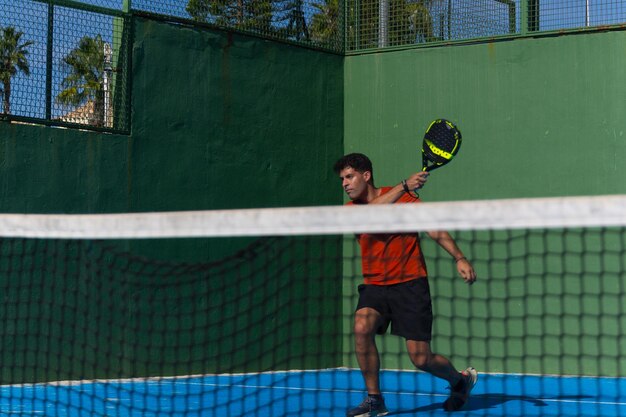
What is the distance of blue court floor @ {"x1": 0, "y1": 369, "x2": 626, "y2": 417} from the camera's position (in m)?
6.77

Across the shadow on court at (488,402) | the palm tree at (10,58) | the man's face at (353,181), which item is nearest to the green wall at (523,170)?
the shadow on court at (488,402)

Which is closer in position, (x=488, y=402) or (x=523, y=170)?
(x=488, y=402)

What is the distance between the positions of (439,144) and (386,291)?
1.15 metres

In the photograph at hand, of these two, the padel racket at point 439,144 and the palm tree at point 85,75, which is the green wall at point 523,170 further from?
the palm tree at point 85,75


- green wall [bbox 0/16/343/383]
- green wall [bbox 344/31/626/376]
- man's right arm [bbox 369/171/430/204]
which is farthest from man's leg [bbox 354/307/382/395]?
green wall [bbox 344/31/626/376]

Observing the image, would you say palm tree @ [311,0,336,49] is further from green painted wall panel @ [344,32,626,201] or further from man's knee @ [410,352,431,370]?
man's knee @ [410,352,431,370]

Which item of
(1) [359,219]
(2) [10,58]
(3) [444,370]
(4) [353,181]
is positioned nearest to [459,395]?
(3) [444,370]

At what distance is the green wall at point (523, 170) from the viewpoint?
30.1 ft

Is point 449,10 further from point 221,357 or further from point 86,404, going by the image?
point 86,404

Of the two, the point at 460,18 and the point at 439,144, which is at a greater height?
the point at 460,18

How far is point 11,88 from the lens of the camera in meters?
7.86

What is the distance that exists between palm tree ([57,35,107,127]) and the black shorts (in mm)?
3357

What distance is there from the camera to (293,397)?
758 centimetres

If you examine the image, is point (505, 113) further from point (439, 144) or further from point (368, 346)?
point (368, 346)
